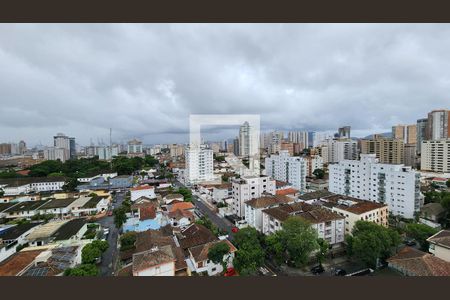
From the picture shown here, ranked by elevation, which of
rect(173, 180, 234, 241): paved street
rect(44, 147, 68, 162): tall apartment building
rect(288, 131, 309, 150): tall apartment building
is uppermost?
rect(288, 131, 309, 150): tall apartment building

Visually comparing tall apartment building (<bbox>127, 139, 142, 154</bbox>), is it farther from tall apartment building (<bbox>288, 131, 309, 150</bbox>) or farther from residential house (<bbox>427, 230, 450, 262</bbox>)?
residential house (<bbox>427, 230, 450, 262</bbox>)

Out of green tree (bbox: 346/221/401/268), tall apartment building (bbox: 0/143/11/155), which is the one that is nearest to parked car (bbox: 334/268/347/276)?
green tree (bbox: 346/221/401/268)

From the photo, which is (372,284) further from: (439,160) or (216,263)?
(439,160)

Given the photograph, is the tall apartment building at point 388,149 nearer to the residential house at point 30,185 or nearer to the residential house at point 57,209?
the residential house at point 57,209

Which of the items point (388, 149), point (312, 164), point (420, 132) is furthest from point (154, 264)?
point (420, 132)

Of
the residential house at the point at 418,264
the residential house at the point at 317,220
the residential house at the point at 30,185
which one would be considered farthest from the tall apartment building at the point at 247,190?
the residential house at the point at 30,185

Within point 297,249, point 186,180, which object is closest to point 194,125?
point 297,249

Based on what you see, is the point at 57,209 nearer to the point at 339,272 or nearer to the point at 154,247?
the point at 154,247
